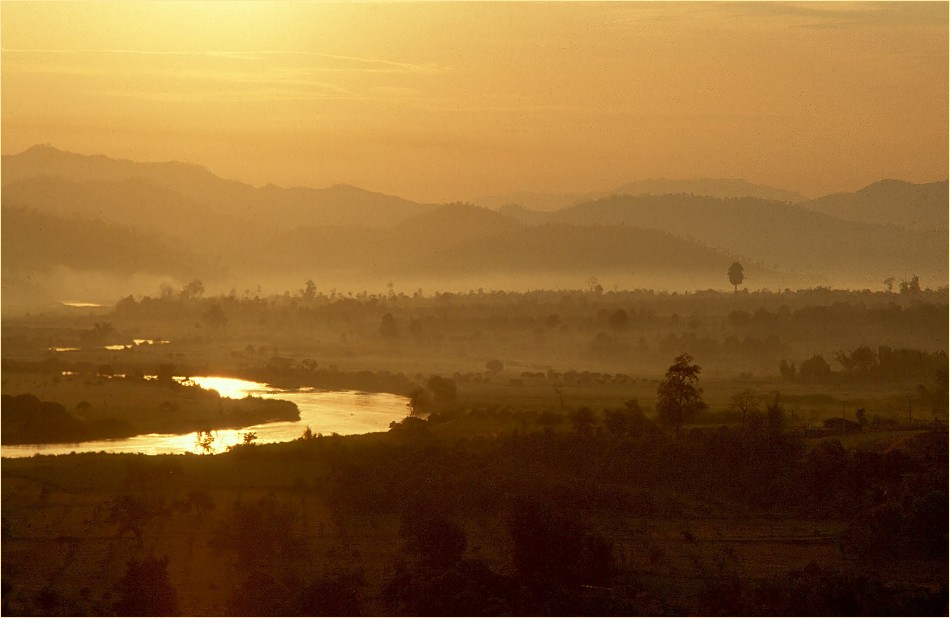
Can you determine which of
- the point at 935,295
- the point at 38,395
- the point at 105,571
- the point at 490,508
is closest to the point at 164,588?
the point at 105,571

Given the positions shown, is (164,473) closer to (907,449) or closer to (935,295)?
(907,449)

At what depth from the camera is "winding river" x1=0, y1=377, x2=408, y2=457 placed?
243 feet

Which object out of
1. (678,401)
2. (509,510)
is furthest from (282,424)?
(509,510)

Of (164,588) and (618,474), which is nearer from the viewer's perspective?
(164,588)

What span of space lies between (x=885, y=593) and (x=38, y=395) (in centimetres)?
6525

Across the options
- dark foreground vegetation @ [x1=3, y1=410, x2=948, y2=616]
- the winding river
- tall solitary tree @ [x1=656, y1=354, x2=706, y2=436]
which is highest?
tall solitary tree @ [x1=656, y1=354, x2=706, y2=436]

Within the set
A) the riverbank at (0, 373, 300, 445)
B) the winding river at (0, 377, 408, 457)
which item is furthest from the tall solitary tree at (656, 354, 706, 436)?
the riverbank at (0, 373, 300, 445)

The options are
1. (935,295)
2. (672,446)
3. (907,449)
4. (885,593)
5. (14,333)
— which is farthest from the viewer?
(935,295)

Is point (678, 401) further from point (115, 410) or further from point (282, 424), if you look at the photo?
point (115, 410)

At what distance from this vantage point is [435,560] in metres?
45.0

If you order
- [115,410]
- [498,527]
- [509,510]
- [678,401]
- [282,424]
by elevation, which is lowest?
[498,527]

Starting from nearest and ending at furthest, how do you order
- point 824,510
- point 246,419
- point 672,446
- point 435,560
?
point 435,560 < point 824,510 < point 672,446 < point 246,419

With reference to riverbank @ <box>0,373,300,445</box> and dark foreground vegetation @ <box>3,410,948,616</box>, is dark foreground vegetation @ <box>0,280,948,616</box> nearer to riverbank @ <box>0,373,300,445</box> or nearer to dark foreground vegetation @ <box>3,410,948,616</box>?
dark foreground vegetation @ <box>3,410,948,616</box>

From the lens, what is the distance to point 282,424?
84.6 meters
